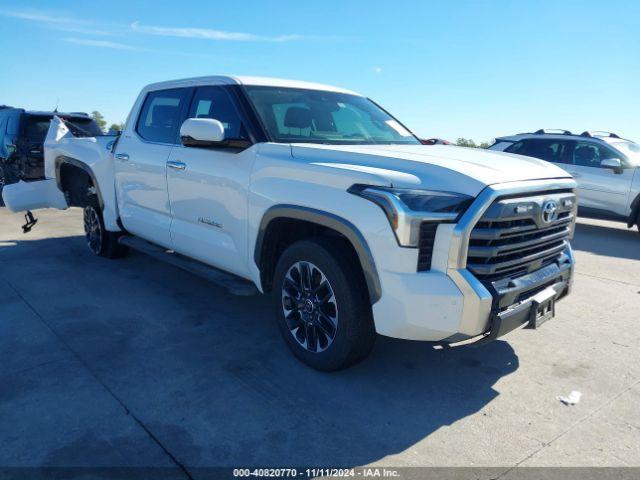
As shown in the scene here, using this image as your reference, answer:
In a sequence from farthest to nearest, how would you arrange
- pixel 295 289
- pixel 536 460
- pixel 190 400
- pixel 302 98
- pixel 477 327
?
pixel 302 98, pixel 295 289, pixel 190 400, pixel 477 327, pixel 536 460

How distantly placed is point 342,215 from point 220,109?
179 cm

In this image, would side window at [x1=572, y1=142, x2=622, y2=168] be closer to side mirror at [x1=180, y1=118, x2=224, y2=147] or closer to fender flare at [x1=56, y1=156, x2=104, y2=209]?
side mirror at [x1=180, y1=118, x2=224, y2=147]

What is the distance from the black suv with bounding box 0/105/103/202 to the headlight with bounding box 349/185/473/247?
904 centimetres

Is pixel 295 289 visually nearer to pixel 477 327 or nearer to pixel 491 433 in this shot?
pixel 477 327

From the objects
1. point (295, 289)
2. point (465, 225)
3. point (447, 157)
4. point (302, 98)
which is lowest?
point (295, 289)

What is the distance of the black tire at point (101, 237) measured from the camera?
6.21 m

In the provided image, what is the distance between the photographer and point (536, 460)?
8.77ft

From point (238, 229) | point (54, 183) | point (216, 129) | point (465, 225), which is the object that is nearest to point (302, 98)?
point (216, 129)

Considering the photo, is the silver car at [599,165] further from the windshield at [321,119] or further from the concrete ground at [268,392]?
the windshield at [321,119]

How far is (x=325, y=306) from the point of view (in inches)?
134

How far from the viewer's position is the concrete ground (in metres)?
2.70

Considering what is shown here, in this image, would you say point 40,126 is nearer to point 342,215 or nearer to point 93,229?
point 93,229

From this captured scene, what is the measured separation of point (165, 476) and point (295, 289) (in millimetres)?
1469

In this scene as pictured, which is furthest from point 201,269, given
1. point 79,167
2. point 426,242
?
point 79,167
